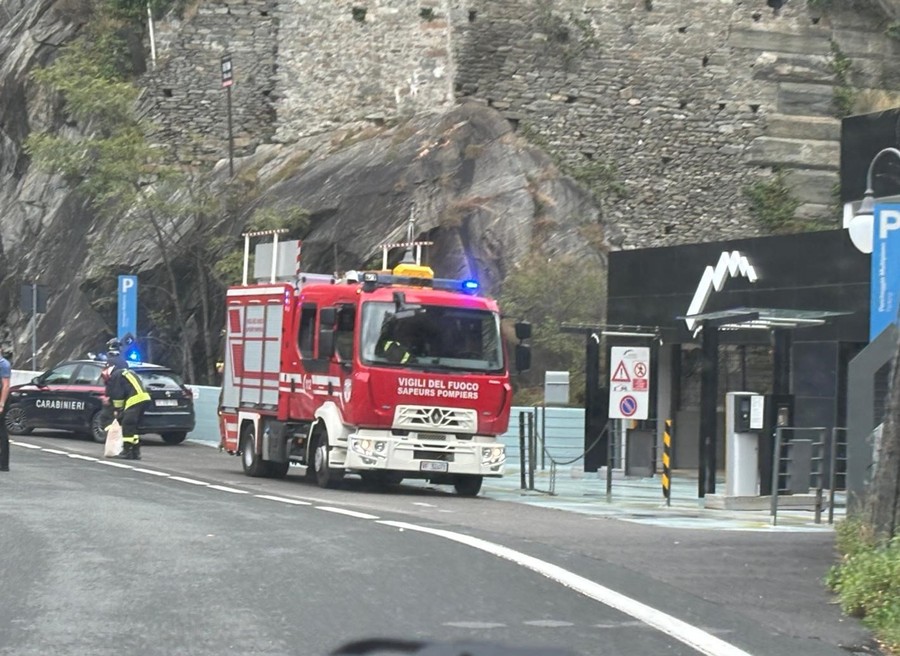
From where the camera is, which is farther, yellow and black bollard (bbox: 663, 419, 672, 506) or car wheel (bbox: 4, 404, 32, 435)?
car wheel (bbox: 4, 404, 32, 435)

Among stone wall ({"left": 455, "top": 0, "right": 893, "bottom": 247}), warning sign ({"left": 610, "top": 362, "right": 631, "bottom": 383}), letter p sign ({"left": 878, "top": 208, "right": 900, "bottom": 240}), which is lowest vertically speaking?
warning sign ({"left": 610, "top": 362, "right": 631, "bottom": 383})

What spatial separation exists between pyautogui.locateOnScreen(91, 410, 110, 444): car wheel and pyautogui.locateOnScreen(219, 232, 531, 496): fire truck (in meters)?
8.98

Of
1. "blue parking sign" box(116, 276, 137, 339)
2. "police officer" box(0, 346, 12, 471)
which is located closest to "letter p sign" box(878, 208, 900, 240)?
"police officer" box(0, 346, 12, 471)

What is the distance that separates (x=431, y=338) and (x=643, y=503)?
11.7 ft

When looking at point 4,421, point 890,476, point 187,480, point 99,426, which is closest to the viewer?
point 890,476

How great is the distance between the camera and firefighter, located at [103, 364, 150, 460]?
24.7 metres

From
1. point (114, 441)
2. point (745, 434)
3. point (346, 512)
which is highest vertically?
point (745, 434)

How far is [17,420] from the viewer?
3156 centimetres

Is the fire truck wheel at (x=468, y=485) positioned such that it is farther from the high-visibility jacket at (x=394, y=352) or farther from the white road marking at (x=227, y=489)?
the white road marking at (x=227, y=489)

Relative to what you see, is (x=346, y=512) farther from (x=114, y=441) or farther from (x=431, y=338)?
(x=114, y=441)

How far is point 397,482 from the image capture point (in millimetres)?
23484

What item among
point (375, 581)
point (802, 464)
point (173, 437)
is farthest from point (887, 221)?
point (173, 437)

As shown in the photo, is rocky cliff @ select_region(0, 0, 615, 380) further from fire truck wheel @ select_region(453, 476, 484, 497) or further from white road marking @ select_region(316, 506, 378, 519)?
white road marking @ select_region(316, 506, 378, 519)

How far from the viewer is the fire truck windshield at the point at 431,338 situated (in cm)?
2014
